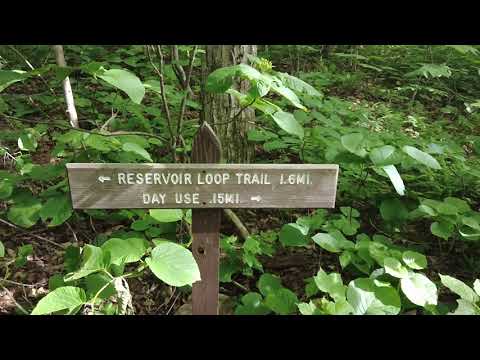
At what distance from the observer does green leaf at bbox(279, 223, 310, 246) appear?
77.0 inches

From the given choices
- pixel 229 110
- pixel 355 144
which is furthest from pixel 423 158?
pixel 229 110

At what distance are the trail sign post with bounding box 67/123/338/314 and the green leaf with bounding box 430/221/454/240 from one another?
820mm

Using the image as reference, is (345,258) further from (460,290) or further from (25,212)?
(25,212)

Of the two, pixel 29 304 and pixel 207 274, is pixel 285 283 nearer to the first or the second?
pixel 207 274

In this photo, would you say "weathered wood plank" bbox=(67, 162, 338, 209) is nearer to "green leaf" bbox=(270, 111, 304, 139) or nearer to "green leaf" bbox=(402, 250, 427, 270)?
"green leaf" bbox=(270, 111, 304, 139)

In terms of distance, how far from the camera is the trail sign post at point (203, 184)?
4.89 feet

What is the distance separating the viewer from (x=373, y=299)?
1.53 meters

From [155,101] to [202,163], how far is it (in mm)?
2582

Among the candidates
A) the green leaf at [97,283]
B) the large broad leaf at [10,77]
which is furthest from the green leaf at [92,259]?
the large broad leaf at [10,77]

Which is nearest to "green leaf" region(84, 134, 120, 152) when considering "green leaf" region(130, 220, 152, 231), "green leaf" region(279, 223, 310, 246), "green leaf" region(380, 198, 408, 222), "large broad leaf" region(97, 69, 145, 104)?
"green leaf" region(130, 220, 152, 231)

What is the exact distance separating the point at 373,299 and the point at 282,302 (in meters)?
0.40

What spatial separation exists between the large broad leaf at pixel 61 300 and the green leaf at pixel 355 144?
1.32 metres

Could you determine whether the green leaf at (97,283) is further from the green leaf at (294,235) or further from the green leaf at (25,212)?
the green leaf at (294,235)

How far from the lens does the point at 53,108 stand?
3.94m
